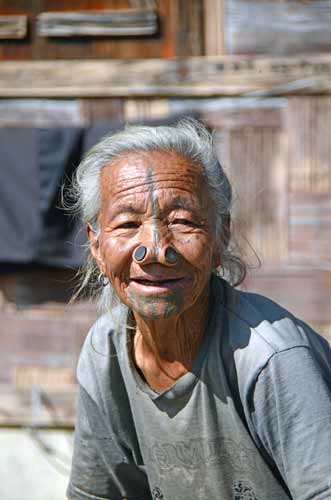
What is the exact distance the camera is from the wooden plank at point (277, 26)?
526 cm

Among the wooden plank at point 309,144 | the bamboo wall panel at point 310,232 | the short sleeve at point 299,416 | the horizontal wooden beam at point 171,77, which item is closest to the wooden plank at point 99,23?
the horizontal wooden beam at point 171,77

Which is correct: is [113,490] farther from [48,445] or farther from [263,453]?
[48,445]

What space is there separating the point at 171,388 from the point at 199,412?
102 mm

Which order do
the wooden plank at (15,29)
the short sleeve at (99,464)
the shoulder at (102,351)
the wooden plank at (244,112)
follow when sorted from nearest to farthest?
1. the shoulder at (102,351)
2. the short sleeve at (99,464)
3. the wooden plank at (244,112)
4. the wooden plank at (15,29)

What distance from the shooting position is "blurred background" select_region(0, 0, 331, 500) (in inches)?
207

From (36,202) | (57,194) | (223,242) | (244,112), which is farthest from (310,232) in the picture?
(223,242)

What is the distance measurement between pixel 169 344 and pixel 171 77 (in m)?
2.94

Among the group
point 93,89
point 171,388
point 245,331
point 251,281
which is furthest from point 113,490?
point 93,89

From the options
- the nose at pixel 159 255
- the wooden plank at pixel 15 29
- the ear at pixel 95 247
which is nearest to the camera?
the nose at pixel 159 255

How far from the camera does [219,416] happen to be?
2506 millimetres

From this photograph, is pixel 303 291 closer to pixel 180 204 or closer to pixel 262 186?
pixel 262 186

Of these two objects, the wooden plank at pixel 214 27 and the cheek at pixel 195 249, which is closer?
the cheek at pixel 195 249

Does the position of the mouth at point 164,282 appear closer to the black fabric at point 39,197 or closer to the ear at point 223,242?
the ear at point 223,242

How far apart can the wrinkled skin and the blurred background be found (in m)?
2.71
